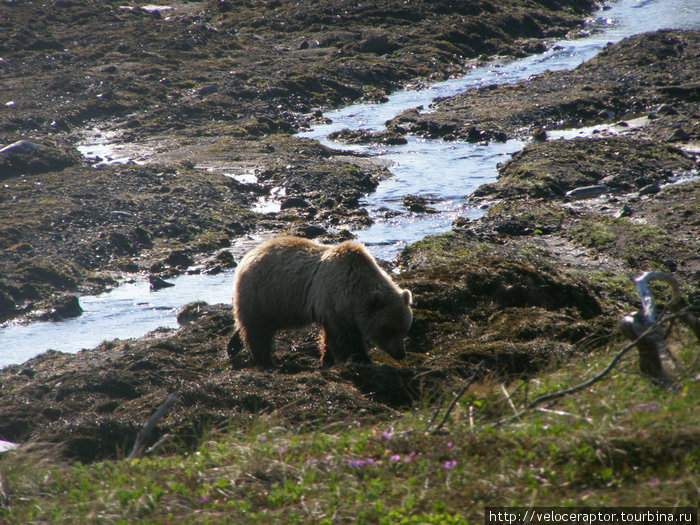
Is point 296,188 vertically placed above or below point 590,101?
below

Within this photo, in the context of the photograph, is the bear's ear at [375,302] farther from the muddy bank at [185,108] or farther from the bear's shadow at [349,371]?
the muddy bank at [185,108]

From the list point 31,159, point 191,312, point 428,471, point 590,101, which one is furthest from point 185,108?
point 428,471

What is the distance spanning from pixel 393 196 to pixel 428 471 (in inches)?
505

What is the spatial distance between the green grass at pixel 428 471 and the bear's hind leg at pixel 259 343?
2919 mm

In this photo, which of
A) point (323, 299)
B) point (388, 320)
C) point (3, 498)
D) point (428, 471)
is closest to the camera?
point (428, 471)

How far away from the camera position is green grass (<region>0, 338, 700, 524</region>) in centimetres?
329

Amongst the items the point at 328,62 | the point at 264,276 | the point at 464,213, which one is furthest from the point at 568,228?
the point at 328,62

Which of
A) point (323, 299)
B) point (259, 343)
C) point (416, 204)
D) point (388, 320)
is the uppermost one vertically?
point (323, 299)

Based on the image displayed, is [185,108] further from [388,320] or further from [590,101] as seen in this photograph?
[388,320]

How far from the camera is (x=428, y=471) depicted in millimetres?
3611

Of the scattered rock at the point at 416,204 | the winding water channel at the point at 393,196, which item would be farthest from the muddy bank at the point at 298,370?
the scattered rock at the point at 416,204

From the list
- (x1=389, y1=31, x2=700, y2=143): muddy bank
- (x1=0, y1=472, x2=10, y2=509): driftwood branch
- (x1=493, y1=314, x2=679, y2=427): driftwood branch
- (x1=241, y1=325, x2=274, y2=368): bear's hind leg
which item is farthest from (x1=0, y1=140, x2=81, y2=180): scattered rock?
(x1=493, y1=314, x2=679, y2=427): driftwood branch

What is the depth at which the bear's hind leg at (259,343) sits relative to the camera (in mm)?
7258

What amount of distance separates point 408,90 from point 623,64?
7.14 meters
